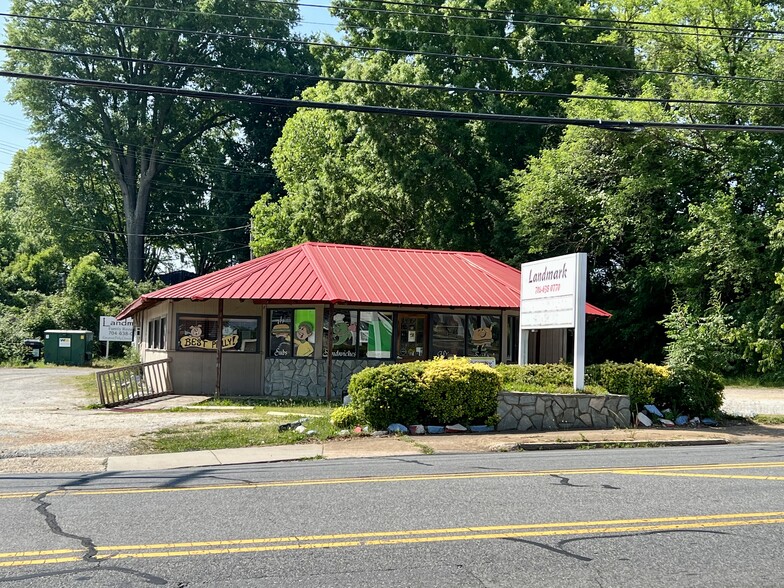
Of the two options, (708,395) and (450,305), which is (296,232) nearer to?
(450,305)

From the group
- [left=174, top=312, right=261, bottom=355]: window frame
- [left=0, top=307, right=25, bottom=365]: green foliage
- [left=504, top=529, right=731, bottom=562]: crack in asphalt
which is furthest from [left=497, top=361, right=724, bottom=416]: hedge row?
[left=0, top=307, right=25, bottom=365]: green foliage

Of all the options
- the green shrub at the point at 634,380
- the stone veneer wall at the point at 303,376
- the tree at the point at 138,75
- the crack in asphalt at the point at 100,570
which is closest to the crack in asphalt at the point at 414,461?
the crack in asphalt at the point at 100,570

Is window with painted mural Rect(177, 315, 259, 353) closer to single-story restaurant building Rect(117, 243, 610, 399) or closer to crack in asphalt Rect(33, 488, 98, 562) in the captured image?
single-story restaurant building Rect(117, 243, 610, 399)

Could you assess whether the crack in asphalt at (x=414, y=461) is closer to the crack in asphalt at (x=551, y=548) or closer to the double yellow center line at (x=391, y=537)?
the double yellow center line at (x=391, y=537)

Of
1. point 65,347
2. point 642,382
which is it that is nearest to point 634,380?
point 642,382

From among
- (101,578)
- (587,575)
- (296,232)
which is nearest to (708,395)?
(587,575)

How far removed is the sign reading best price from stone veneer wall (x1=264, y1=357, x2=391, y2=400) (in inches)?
826

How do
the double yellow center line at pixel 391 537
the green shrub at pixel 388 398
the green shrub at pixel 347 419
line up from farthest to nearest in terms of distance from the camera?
the green shrub at pixel 347 419 < the green shrub at pixel 388 398 < the double yellow center line at pixel 391 537

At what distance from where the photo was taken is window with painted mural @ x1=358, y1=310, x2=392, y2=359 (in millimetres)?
24984

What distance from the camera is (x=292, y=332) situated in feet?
81.5

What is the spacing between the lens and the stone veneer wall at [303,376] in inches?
963

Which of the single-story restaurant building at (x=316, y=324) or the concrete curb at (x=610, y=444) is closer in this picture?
the concrete curb at (x=610, y=444)

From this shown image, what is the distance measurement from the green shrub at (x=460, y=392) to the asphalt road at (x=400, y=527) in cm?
496

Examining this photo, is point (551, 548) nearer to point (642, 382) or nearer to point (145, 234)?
point (642, 382)
